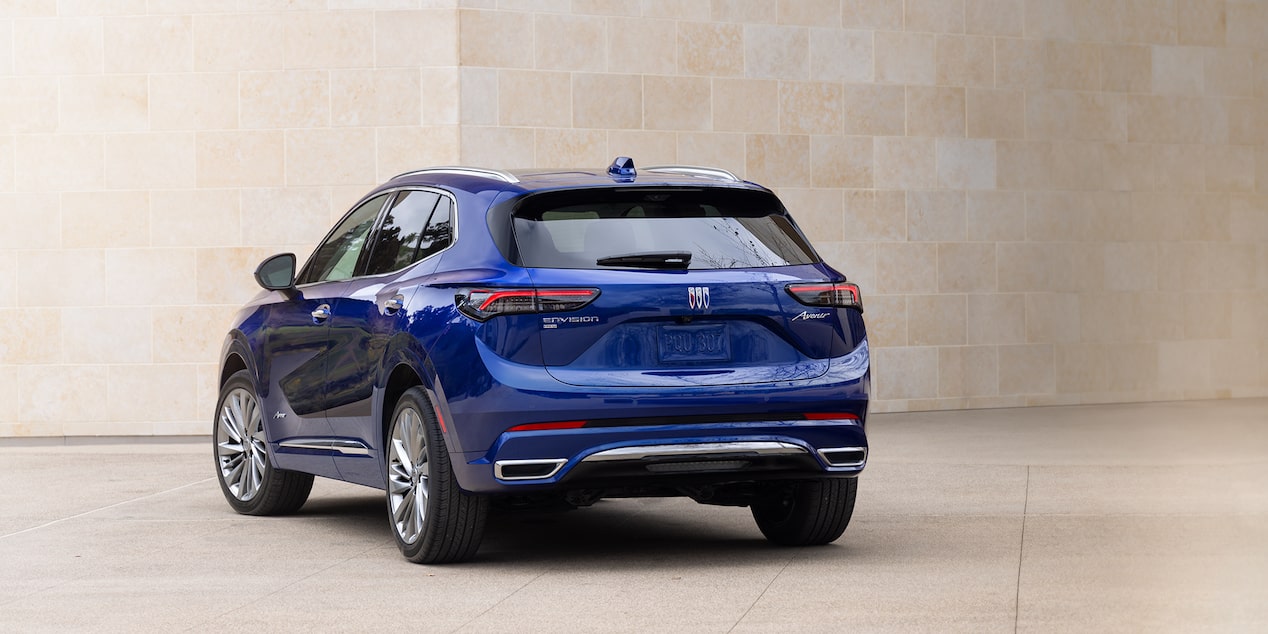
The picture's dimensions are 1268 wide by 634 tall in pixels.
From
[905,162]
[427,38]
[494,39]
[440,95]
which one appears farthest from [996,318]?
[427,38]

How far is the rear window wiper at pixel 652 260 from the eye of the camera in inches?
283

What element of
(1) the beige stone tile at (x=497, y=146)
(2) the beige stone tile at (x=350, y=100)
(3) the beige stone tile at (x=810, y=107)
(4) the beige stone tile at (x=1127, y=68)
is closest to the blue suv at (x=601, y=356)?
(1) the beige stone tile at (x=497, y=146)

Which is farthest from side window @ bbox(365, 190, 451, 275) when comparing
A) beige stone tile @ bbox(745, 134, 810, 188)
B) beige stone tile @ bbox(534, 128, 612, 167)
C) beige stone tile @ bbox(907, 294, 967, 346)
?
beige stone tile @ bbox(907, 294, 967, 346)

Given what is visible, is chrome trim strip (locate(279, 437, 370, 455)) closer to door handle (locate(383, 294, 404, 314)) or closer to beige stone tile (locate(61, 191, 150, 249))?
door handle (locate(383, 294, 404, 314))

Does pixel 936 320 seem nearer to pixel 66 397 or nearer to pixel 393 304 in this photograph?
pixel 66 397

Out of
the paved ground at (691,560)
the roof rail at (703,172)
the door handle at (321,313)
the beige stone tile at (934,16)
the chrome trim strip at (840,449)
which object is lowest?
the paved ground at (691,560)

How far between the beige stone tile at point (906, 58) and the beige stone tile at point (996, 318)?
2.15m

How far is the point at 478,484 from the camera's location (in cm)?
705

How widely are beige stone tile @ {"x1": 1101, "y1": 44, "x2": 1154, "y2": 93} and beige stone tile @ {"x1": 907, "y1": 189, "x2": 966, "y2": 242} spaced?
2.13m

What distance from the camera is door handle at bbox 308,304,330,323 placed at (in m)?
8.52

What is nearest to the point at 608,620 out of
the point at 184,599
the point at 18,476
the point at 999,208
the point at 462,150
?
the point at 184,599

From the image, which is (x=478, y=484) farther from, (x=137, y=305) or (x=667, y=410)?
(x=137, y=305)

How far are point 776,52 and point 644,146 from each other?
1578 mm

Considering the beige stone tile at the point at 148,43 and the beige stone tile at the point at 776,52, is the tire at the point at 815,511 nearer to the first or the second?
the beige stone tile at the point at 776,52
